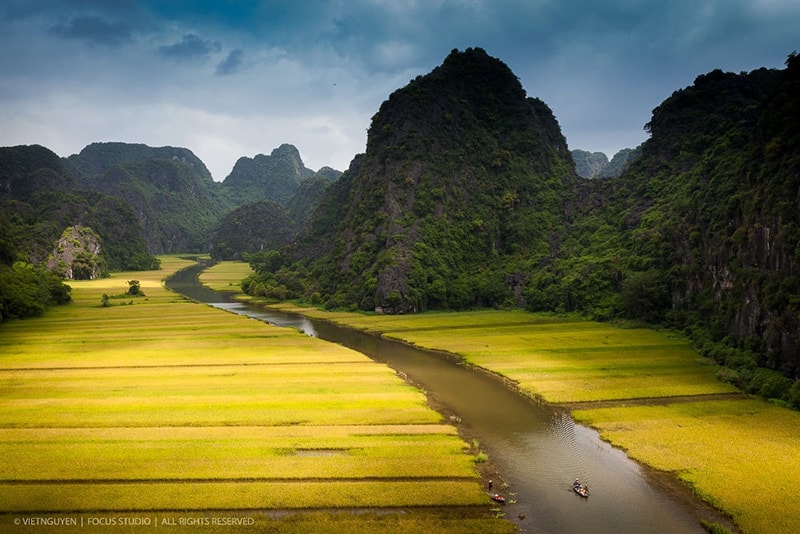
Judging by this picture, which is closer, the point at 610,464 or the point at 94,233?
the point at 610,464

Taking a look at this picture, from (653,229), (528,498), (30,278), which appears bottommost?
(528,498)

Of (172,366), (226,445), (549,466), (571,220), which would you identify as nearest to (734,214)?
(549,466)

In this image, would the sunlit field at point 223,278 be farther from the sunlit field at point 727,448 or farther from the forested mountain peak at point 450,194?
the sunlit field at point 727,448

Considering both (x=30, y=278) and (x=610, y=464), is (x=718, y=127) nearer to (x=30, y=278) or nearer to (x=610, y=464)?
(x=610, y=464)

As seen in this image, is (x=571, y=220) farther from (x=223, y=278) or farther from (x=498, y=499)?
(x=223, y=278)

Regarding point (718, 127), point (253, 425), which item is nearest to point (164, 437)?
point (253, 425)

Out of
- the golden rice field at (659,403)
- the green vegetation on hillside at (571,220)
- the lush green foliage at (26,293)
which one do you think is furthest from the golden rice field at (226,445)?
the green vegetation on hillside at (571,220)
